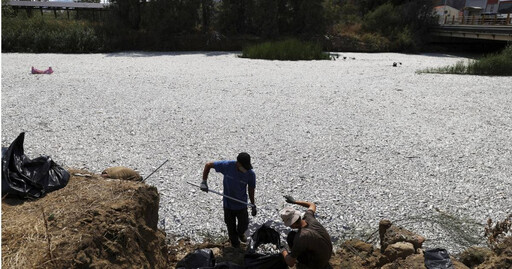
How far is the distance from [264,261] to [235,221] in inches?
37.3

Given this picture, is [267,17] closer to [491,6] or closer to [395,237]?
[395,237]

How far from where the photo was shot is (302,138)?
27.8 ft

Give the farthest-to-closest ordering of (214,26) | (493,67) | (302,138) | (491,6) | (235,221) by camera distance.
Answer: (491,6) → (214,26) → (493,67) → (302,138) → (235,221)

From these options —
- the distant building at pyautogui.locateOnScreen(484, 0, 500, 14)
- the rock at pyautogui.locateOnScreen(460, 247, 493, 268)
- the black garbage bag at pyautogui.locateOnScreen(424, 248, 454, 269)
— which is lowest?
the rock at pyautogui.locateOnScreen(460, 247, 493, 268)

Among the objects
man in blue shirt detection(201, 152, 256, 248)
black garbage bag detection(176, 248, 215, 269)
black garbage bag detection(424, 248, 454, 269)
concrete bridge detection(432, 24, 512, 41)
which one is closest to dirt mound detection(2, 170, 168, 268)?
black garbage bag detection(176, 248, 215, 269)

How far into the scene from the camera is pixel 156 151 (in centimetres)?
754

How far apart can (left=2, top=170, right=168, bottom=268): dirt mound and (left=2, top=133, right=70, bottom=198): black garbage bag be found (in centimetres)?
9

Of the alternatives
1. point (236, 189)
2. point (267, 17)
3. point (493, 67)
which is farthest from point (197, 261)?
point (267, 17)

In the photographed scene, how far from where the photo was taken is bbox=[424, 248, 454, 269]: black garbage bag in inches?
150

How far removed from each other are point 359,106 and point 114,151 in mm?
7269

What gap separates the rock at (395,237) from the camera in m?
4.39

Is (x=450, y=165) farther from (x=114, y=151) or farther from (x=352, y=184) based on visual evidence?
(x=114, y=151)

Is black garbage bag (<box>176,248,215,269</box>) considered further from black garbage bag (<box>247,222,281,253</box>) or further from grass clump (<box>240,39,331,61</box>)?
grass clump (<box>240,39,331,61</box>)

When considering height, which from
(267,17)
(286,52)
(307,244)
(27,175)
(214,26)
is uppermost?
(267,17)
